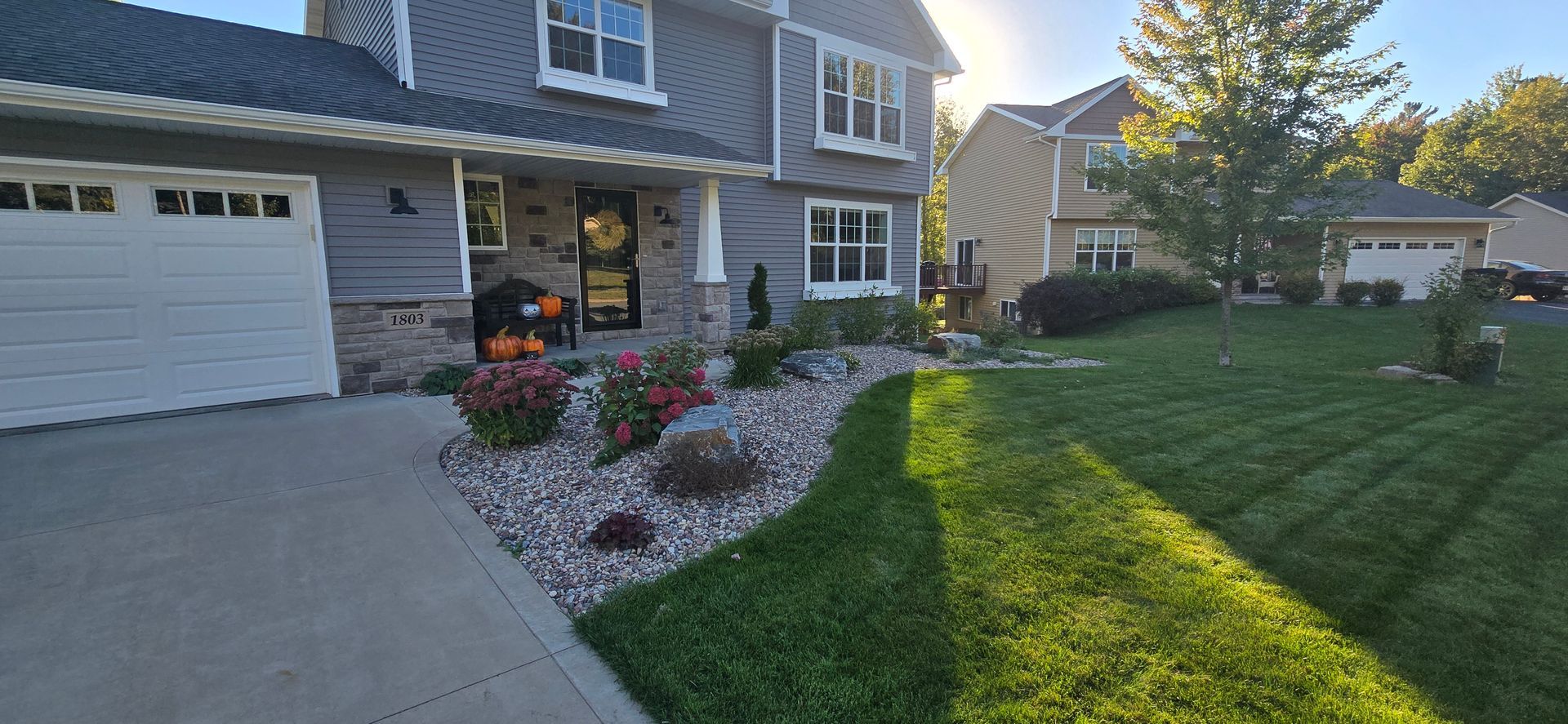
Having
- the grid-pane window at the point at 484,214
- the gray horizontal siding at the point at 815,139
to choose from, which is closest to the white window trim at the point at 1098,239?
the gray horizontal siding at the point at 815,139

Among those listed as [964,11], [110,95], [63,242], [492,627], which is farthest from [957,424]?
[964,11]

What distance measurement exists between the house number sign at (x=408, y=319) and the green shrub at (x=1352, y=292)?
71.0 ft

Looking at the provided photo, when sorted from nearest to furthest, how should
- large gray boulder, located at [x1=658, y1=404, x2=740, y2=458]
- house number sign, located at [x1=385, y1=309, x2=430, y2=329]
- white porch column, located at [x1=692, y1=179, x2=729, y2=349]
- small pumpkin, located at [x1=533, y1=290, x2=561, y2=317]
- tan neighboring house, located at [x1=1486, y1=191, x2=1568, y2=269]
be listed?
large gray boulder, located at [x1=658, y1=404, x2=740, y2=458] < house number sign, located at [x1=385, y1=309, x2=430, y2=329] < small pumpkin, located at [x1=533, y1=290, x2=561, y2=317] < white porch column, located at [x1=692, y1=179, x2=729, y2=349] < tan neighboring house, located at [x1=1486, y1=191, x2=1568, y2=269]

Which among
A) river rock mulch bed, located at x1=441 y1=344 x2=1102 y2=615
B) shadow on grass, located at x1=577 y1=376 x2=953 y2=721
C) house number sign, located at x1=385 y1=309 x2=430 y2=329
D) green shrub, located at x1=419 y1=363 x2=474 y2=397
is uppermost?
house number sign, located at x1=385 y1=309 x2=430 y2=329

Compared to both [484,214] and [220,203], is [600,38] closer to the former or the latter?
[484,214]

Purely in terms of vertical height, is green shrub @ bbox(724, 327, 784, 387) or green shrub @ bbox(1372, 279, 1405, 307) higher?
green shrub @ bbox(1372, 279, 1405, 307)

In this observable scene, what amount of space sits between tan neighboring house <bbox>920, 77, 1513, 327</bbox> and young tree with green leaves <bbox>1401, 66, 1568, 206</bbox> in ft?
52.8

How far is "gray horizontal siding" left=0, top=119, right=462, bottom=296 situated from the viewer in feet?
17.8

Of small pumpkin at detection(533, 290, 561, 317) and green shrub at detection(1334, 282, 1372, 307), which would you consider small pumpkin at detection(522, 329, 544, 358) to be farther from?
green shrub at detection(1334, 282, 1372, 307)

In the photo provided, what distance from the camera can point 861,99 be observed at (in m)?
12.0

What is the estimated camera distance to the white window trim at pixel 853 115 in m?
11.4

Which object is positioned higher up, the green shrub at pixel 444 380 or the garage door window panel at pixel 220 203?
the garage door window panel at pixel 220 203

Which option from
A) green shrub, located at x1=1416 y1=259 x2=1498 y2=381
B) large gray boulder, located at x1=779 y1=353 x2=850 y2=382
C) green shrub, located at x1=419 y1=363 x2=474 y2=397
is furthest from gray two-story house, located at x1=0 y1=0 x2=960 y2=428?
green shrub, located at x1=1416 y1=259 x2=1498 y2=381

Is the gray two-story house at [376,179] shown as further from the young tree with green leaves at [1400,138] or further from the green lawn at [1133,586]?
the young tree with green leaves at [1400,138]
